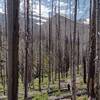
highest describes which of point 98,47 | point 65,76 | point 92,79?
point 98,47

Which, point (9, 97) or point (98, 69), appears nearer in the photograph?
point (9, 97)

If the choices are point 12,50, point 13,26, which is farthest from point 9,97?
point 13,26

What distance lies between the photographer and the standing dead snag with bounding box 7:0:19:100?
4484 mm

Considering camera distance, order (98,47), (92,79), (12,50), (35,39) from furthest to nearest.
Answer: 1. (35,39)
2. (92,79)
3. (98,47)
4. (12,50)

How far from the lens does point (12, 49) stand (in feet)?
14.8

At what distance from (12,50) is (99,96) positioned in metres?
5.43

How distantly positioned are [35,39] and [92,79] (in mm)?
31720

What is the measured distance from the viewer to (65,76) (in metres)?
33.6

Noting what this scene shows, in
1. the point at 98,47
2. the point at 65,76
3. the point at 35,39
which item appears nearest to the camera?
the point at 98,47

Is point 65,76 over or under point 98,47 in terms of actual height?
under

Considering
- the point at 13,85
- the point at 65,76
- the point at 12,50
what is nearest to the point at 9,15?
the point at 12,50

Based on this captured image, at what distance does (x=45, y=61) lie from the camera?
3416 cm

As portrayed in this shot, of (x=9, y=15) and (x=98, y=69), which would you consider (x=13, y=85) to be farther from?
(x=98, y=69)

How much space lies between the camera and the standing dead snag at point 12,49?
4484 mm
